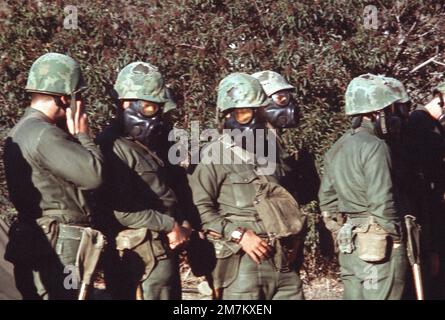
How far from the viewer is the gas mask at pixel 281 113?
8.13m

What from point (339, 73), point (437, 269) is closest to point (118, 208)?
point (437, 269)

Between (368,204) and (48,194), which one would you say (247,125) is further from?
(48,194)

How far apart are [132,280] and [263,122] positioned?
1.52 meters

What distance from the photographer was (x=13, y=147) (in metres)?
6.92

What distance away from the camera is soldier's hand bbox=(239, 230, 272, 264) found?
292 inches

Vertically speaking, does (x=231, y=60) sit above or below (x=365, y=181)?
above

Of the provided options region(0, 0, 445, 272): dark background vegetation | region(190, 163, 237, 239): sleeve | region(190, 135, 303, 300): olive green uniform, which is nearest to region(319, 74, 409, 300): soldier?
region(190, 135, 303, 300): olive green uniform

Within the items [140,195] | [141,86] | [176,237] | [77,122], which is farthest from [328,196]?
[77,122]

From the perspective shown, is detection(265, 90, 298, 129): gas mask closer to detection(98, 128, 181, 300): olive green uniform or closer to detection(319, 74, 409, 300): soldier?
detection(319, 74, 409, 300): soldier

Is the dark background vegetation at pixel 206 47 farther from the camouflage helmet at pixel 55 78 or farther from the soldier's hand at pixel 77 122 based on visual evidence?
the soldier's hand at pixel 77 122

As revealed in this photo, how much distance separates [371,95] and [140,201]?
185cm

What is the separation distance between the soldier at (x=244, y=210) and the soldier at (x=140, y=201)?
11.6 inches
